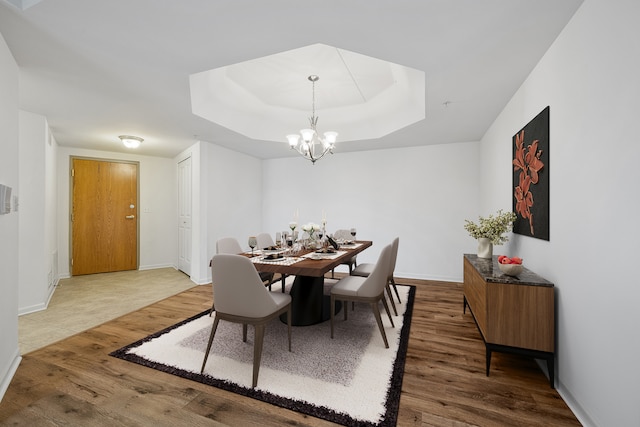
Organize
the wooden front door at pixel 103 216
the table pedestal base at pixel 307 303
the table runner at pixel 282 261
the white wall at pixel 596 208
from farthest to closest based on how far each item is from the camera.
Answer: the wooden front door at pixel 103 216 → the table pedestal base at pixel 307 303 → the table runner at pixel 282 261 → the white wall at pixel 596 208

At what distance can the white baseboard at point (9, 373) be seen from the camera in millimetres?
1758

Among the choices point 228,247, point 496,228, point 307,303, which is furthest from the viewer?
point 228,247

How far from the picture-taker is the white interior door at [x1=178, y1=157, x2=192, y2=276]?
16.3 ft

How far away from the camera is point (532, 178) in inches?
85.2

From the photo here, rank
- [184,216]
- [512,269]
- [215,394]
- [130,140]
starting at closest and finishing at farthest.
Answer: [215,394] → [512,269] → [130,140] → [184,216]

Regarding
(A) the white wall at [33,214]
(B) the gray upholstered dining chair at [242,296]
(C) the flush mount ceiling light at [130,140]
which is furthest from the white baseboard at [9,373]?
(C) the flush mount ceiling light at [130,140]

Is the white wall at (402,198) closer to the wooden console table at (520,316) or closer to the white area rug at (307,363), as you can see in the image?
the white area rug at (307,363)

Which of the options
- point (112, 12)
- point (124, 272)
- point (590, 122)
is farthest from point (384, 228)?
point (124, 272)

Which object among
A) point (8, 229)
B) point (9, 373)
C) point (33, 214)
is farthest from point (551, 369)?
point (33, 214)

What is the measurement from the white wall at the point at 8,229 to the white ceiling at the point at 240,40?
244 mm

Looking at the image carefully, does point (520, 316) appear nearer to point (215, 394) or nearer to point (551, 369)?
point (551, 369)

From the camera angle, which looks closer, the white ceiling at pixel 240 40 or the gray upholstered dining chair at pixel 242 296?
the white ceiling at pixel 240 40

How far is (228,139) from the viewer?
434cm

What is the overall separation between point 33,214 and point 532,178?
17.4ft
